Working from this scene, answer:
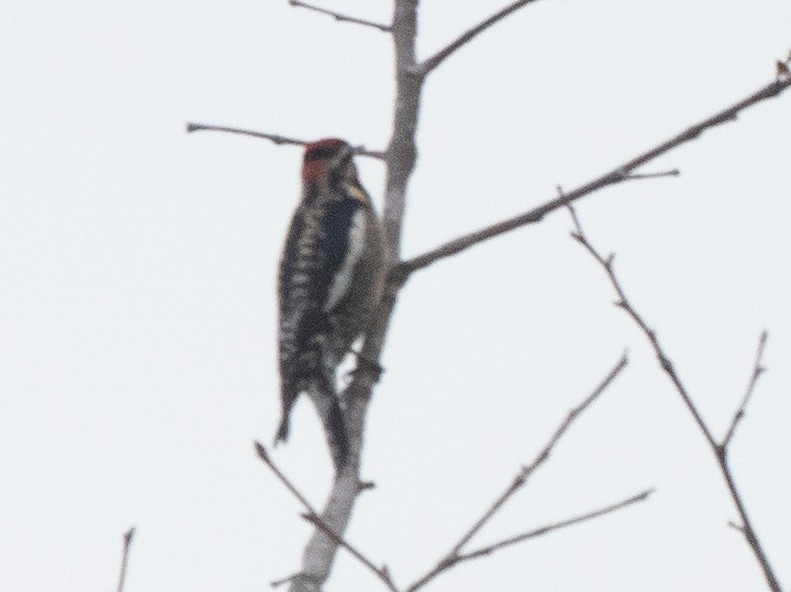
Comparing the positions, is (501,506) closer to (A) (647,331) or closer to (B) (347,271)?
(A) (647,331)

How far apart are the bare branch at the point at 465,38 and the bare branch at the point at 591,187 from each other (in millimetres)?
479

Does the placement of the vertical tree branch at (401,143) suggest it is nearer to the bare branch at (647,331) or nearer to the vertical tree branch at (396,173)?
the vertical tree branch at (396,173)

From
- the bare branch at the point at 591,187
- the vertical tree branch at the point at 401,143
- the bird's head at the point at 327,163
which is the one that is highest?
the bird's head at the point at 327,163

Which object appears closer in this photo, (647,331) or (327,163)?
(647,331)

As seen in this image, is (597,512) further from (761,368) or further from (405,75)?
(405,75)

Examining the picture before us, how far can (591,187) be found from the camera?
338 cm

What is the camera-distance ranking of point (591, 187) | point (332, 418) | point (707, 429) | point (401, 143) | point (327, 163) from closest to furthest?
point (707, 429) → point (591, 187) → point (332, 418) → point (401, 143) → point (327, 163)

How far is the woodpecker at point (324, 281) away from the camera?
4590 millimetres

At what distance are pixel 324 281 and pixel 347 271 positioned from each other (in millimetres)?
131

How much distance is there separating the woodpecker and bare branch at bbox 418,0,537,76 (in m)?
0.69

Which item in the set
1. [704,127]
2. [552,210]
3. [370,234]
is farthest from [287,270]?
[704,127]

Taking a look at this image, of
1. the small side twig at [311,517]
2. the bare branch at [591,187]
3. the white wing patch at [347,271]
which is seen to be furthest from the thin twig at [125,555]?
the white wing patch at [347,271]

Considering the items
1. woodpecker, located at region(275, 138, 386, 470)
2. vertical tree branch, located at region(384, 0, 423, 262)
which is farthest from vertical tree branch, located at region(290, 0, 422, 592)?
woodpecker, located at region(275, 138, 386, 470)

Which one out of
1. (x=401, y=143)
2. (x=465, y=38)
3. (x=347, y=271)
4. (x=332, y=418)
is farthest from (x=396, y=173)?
(x=347, y=271)
